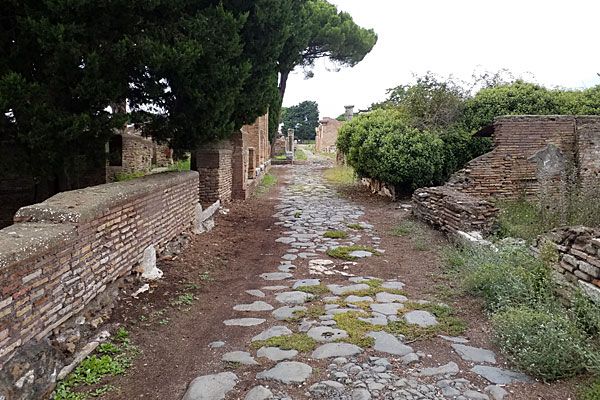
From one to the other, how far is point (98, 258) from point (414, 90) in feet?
36.7

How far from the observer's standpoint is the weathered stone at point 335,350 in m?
3.41

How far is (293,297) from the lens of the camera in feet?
15.8

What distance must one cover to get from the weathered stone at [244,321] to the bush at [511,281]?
2299 mm

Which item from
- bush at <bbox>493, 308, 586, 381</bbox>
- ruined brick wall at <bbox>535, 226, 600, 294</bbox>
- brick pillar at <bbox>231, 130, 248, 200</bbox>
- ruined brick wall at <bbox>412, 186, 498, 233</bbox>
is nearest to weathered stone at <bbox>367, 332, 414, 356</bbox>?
bush at <bbox>493, 308, 586, 381</bbox>

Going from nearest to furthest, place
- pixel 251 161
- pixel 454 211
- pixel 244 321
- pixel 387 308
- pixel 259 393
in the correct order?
pixel 259 393 → pixel 244 321 → pixel 387 308 → pixel 454 211 → pixel 251 161

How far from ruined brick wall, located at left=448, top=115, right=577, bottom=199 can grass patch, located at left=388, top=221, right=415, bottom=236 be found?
1.65m

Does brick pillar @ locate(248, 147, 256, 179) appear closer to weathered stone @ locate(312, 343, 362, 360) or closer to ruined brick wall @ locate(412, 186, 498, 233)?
ruined brick wall @ locate(412, 186, 498, 233)

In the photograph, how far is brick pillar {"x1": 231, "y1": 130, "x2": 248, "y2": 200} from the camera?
11383mm

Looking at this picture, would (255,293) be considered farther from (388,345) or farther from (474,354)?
(474,354)

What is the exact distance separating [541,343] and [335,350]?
→ 154cm

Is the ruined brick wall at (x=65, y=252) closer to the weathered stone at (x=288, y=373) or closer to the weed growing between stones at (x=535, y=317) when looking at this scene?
the weathered stone at (x=288, y=373)

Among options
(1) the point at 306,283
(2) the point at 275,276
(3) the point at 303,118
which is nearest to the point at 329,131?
(3) the point at 303,118

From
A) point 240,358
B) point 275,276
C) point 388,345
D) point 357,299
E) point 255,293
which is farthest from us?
point 275,276

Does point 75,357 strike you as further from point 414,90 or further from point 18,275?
point 414,90
